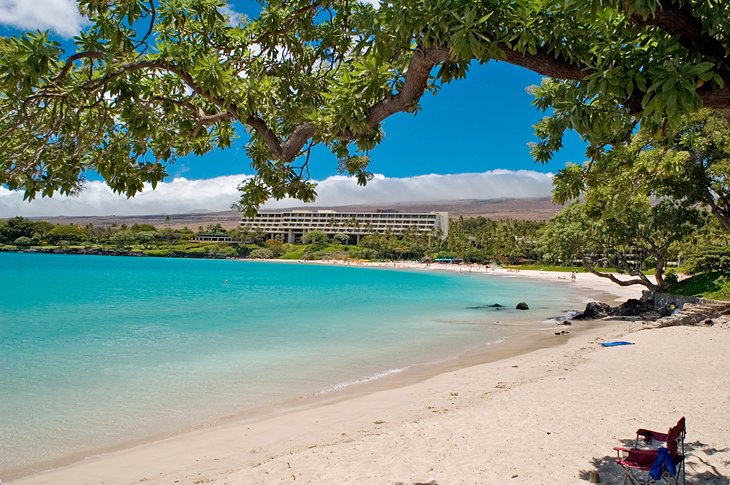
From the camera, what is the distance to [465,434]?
8.47 meters

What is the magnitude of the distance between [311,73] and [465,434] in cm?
594

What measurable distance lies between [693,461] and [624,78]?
5712 mm

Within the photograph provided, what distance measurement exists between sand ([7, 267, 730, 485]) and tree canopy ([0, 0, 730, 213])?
402 cm

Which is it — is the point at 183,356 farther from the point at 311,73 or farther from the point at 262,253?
the point at 262,253

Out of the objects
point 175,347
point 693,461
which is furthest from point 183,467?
point 175,347

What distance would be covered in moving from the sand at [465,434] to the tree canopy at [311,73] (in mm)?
4017

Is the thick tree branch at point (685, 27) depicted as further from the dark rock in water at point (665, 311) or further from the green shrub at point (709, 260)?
the green shrub at point (709, 260)

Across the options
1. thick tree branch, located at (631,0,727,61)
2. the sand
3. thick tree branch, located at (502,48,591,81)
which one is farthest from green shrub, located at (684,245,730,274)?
thick tree branch, located at (502,48,591,81)

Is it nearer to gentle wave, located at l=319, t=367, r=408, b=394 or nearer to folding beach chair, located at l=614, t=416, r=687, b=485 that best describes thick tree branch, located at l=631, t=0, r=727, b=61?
folding beach chair, located at l=614, t=416, r=687, b=485

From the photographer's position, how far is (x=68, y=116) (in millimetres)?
4359

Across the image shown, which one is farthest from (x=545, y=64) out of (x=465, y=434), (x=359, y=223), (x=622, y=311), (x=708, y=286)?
(x=359, y=223)

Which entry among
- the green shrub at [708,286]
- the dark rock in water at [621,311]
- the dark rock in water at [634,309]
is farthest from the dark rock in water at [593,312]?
the green shrub at [708,286]

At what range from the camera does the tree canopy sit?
3191 millimetres

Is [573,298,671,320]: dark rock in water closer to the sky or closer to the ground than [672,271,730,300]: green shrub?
closer to the ground
